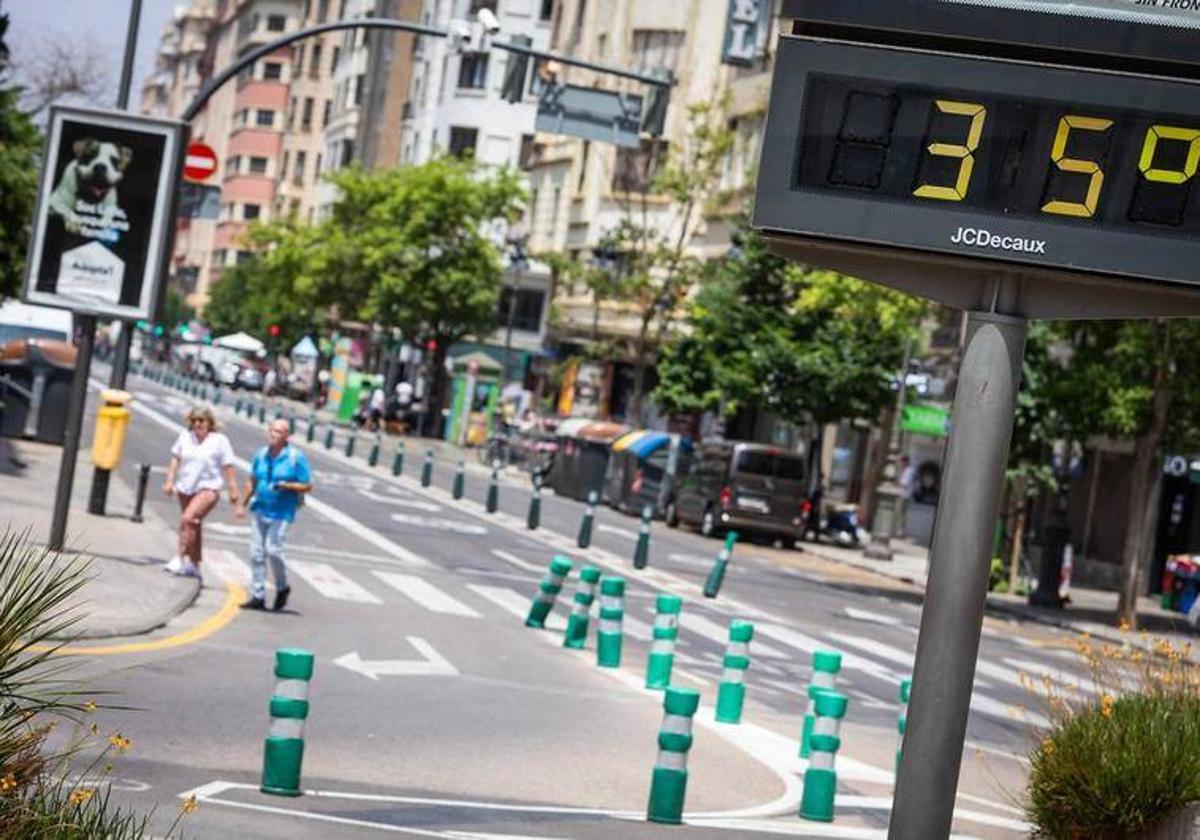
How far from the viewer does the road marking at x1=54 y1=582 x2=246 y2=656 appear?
58.4 feet

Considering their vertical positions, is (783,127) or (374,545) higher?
(783,127)

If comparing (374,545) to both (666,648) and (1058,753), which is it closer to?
(666,648)

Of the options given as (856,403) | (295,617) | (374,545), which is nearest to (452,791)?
(295,617)

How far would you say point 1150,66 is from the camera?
9.03 metres

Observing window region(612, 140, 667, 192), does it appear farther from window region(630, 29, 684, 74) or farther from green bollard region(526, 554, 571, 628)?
green bollard region(526, 554, 571, 628)

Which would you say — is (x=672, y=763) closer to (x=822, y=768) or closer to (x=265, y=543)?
(x=822, y=768)

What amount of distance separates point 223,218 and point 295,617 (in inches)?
5330

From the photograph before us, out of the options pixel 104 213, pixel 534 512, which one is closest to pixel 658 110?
pixel 534 512

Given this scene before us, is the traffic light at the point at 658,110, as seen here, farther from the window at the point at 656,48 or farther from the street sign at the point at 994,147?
the window at the point at 656,48

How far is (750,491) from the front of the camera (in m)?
48.7

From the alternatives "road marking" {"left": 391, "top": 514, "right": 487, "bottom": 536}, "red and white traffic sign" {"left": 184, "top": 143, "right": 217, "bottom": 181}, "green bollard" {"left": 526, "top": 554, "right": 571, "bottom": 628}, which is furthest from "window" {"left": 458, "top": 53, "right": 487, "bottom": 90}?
"green bollard" {"left": 526, "top": 554, "right": 571, "bottom": 628}

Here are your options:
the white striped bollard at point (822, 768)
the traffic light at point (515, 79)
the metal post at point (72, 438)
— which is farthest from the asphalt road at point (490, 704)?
the traffic light at point (515, 79)

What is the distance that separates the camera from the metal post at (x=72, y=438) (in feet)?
74.0

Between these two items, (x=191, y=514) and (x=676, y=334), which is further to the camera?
(x=676, y=334)
